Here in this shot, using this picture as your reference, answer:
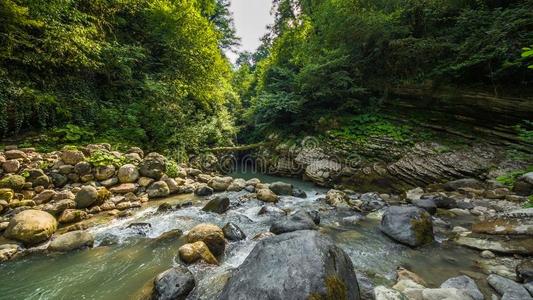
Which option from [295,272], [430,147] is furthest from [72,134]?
[430,147]

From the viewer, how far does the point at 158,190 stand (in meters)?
5.96

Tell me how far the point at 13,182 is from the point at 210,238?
165 inches

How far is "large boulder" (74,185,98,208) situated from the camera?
4738 mm

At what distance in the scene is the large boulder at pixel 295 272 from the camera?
1838 mm

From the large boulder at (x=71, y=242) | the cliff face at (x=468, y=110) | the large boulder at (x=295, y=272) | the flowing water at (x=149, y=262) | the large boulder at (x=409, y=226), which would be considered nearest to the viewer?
the large boulder at (x=295, y=272)

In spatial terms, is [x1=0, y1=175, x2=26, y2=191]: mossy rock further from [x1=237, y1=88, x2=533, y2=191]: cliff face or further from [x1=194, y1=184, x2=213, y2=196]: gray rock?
[x1=237, y1=88, x2=533, y2=191]: cliff face

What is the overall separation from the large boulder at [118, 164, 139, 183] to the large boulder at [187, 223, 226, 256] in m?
3.28

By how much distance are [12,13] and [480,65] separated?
1261cm

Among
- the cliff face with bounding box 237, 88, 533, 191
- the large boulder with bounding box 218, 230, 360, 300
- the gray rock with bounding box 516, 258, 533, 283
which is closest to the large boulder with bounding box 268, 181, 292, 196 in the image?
the cliff face with bounding box 237, 88, 533, 191

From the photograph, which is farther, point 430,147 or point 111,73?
point 111,73

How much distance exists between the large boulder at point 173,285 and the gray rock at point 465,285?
2.81 meters

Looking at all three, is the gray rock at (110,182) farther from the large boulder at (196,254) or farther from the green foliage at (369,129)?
the green foliage at (369,129)

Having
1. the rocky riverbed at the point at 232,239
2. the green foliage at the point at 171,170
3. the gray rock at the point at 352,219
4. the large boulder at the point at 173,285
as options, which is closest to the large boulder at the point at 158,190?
the rocky riverbed at the point at 232,239

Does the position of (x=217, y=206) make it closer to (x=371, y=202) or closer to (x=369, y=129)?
(x=371, y=202)
